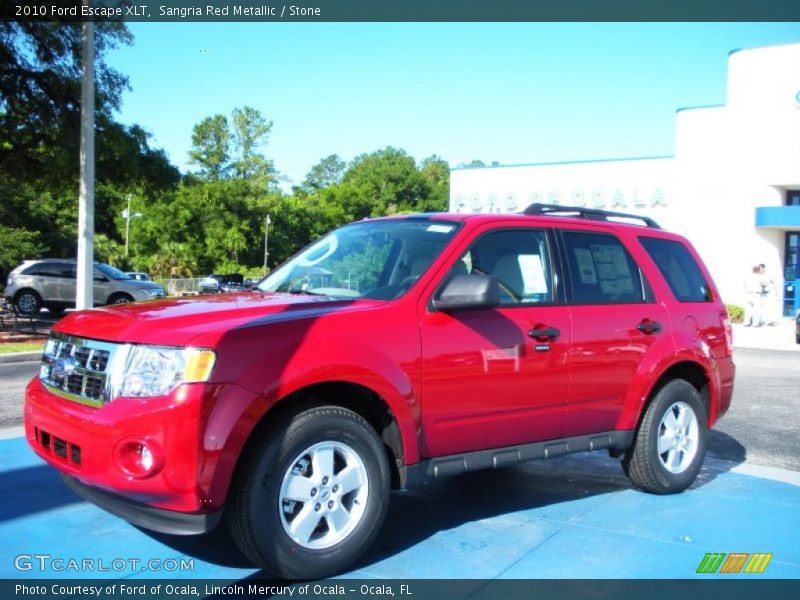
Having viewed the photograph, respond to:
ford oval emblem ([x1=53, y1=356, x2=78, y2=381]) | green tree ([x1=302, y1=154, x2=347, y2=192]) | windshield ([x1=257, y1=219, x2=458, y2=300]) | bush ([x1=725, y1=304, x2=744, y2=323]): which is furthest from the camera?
green tree ([x1=302, y1=154, x2=347, y2=192])

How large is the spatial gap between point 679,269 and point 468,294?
2.51 m

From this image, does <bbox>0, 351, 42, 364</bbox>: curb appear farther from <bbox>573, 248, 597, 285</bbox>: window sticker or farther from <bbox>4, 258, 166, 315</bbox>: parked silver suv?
<bbox>573, 248, 597, 285</bbox>: window sticker

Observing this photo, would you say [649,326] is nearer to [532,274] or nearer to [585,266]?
[585,266]

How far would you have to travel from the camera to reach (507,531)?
15.5 ft

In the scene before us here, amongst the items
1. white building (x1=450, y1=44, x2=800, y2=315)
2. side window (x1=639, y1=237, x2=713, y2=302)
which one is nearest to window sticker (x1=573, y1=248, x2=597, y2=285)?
side window (x1=639, y1=237, x2=713, y2=302)

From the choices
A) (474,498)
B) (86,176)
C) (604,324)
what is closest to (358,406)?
(474,498)

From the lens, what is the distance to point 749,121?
2788 centimetres

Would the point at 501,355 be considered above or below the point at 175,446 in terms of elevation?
above

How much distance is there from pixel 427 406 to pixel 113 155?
613 inches

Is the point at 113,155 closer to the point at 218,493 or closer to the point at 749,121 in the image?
the point at 218,493

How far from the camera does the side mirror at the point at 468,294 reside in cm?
425

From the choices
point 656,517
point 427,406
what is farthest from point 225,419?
point 656,517

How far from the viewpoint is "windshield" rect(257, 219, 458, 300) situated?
459 centimetres

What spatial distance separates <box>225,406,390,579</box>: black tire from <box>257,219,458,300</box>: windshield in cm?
86
